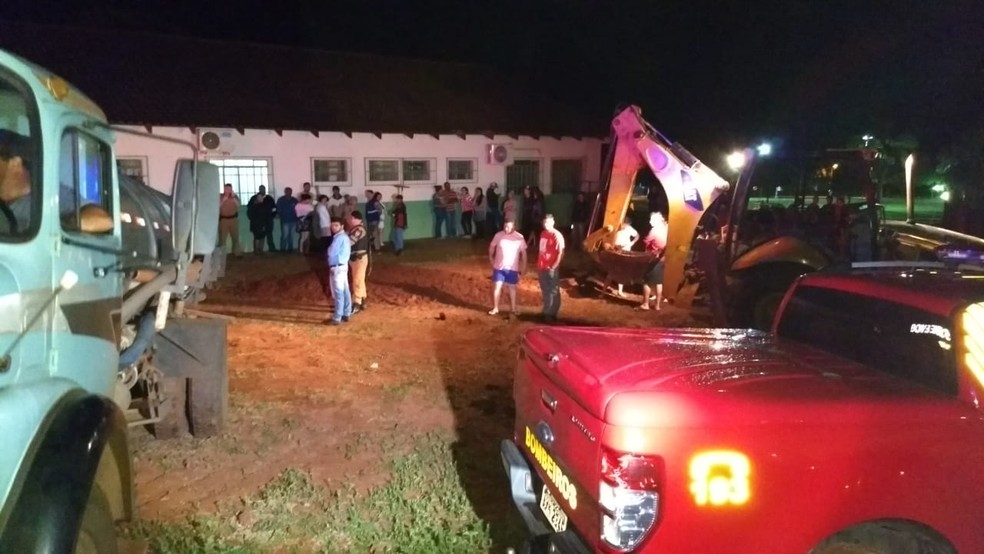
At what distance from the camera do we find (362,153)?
70.8 feet

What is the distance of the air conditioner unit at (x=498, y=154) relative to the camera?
24.1 m

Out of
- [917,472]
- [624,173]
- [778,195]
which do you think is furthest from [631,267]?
[917,472]

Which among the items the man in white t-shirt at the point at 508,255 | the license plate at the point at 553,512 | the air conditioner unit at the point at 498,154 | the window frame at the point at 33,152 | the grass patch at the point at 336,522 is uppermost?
the air conditioner unit at the point at 498,154

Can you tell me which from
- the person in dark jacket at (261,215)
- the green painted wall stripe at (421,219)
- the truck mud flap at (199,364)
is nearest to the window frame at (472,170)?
the green painted wall stripe at (421,219)

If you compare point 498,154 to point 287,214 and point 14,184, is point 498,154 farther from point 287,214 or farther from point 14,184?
point 14,184

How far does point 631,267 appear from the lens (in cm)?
1255

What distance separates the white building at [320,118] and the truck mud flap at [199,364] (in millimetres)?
11574

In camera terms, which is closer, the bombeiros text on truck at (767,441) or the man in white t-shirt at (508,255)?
the bombeiros text on truck at (767,441)

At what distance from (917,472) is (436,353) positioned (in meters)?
7.06

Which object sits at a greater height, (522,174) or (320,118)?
(320,118)

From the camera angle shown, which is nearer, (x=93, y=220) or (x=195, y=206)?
(x=93, y=220)

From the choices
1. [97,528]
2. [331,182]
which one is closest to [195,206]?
[97,528]

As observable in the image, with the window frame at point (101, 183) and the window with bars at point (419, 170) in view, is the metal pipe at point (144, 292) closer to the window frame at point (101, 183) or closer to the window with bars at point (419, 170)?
the window frame at point (101, 183)

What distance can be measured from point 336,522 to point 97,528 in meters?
2.20
